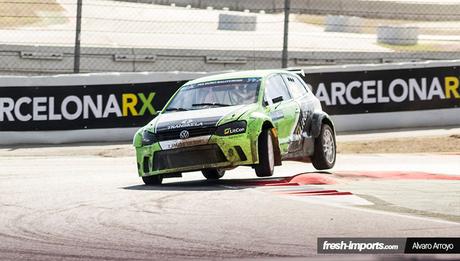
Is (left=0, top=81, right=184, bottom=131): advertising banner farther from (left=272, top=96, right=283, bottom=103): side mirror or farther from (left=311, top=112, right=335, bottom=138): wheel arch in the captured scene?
(left=272, top=96, right=283, bottom=103): side mirror

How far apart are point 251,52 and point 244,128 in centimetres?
1725

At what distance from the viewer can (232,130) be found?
37.5ft

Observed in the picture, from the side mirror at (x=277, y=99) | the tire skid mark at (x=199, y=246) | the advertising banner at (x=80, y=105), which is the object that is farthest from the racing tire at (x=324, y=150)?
the advertising banner at (x=80, y=105)

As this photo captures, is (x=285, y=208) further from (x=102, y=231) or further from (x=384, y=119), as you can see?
(x=384, y=119)

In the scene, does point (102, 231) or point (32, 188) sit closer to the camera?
point (102, 231)

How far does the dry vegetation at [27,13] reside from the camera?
22062mm

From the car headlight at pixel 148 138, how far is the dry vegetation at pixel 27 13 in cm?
993

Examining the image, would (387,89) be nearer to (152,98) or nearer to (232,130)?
(152,98)

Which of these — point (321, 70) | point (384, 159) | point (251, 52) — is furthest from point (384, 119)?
point (251, 52)

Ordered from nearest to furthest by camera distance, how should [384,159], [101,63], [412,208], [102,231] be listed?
[102,231] < [412,208] < [384,159] < [101,63]

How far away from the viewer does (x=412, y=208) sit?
920 centimetres

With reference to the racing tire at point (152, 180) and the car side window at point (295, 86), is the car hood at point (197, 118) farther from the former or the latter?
the car side window at point (295, 86)

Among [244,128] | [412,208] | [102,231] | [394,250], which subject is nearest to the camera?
[394,250]

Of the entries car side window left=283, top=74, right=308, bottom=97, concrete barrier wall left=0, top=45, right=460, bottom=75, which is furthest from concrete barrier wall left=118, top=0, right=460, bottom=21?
car side window left=283, top=74, right=308, bottom=97
